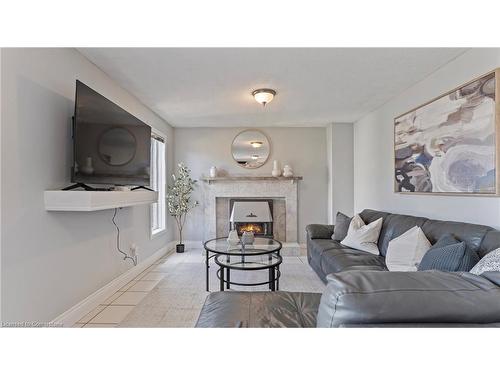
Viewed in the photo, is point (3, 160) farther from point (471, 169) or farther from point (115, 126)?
point (471, 169)

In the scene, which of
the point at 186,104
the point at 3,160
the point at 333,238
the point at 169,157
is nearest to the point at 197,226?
the point at 169,157

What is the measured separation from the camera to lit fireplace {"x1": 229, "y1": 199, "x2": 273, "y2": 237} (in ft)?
16.9

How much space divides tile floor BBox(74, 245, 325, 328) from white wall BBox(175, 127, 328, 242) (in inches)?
45.8

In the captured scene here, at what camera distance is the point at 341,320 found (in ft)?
2.61

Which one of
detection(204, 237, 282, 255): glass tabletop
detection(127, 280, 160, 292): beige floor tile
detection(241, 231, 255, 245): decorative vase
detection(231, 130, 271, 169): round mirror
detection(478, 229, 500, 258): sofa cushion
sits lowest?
detection(127, 280, 160, 292): beige floor tile

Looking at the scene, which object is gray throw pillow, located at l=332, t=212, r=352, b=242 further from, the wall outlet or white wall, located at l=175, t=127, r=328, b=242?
the wall outlet

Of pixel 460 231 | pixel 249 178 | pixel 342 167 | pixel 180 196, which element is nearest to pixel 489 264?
pixel 460 231

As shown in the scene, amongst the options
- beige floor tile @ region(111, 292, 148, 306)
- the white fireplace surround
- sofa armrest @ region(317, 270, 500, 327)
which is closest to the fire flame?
the white fireplace surround

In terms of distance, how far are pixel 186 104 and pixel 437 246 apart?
3461mm

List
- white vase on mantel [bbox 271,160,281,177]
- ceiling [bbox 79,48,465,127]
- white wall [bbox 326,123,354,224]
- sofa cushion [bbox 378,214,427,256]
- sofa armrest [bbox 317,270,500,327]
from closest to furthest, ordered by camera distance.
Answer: sofa armrest [bbox 317,270,500,327] → ceiling [bbox 79,48,465,127] → sofa cushion [bbox 378,214,427,256] → white wall [bbox 326,123,354,224] → white vase on mantel [bbox 271,160,281,177]

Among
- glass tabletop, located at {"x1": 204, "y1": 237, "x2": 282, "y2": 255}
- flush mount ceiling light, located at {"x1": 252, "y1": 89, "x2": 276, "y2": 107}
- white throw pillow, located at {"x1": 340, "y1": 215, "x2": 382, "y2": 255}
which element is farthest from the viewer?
flush mount ceiling light, located at {"x1": 252, "y1": 89, "x2": 276, "y2": 107}

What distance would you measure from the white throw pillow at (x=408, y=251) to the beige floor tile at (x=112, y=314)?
243 cm

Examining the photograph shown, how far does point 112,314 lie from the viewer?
2404 millimetres

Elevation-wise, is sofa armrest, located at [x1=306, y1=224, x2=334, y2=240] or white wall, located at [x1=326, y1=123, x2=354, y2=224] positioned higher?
white wall, located at [x1=326, y1=123, x2=354, y2=224]
